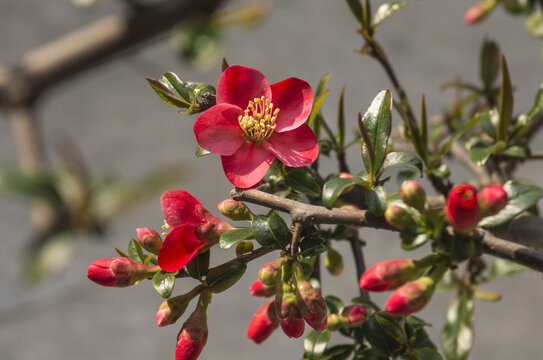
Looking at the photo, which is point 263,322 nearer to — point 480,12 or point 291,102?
point 291,102

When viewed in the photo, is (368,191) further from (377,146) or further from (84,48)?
(84,48)

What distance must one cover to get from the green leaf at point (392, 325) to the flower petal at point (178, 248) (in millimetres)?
86

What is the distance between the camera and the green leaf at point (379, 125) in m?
0.24

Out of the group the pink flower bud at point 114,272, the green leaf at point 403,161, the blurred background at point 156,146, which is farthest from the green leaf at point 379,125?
the blurred background at point 156,146

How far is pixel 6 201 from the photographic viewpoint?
157 cm

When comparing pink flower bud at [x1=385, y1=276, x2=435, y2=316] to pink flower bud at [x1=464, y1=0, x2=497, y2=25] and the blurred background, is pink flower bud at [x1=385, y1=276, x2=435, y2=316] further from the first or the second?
the blurred background

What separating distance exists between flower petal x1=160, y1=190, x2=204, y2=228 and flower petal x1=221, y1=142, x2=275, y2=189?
0.02 m

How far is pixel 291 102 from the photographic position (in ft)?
0.77

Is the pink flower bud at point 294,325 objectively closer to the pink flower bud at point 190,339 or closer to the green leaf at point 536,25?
the pink flower bud at point 190,339

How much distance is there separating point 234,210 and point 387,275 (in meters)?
0.07

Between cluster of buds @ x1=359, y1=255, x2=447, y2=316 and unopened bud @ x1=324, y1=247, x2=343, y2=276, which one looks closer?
cluster of buds @ x1=359, y1=255, x2=447, y2=316

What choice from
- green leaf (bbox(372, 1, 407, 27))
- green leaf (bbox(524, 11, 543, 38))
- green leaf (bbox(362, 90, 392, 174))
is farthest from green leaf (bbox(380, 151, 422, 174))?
green leaf (bbox(524, 11, 543, 38))

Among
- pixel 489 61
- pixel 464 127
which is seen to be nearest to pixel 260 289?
pixel 464 127

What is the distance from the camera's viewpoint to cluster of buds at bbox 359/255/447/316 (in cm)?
20
